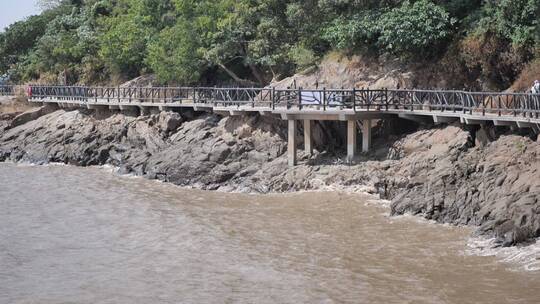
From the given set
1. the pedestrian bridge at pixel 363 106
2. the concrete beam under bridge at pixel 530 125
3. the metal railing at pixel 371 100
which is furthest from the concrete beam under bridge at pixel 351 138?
the concrete beam under bridge at pixel 530 125

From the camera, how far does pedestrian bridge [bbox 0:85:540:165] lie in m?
25.0

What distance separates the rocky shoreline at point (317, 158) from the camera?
863 inches

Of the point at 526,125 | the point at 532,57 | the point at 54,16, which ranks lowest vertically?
the point at 526,125

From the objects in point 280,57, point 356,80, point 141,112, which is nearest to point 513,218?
point 356,80

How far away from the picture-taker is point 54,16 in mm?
66750

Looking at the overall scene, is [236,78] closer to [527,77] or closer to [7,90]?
[527,77]

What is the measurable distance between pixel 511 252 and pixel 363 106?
12.1m

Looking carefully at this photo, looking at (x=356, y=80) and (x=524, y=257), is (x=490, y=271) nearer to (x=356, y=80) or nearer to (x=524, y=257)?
(x=524, y=257)

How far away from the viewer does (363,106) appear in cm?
2967

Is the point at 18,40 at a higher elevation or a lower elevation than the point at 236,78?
higher

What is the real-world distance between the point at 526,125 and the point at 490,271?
7.57 m

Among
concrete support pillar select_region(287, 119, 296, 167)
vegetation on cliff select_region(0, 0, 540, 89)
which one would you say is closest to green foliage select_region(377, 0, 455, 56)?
vegetation on cliff select_region(0, 0, 540, 89)

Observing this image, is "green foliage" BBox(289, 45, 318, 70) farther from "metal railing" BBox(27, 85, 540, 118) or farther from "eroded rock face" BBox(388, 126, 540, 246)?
"eroded rock face" BBox(388, 126, 540, 246)

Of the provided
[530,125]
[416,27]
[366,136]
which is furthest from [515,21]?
[530,125]
